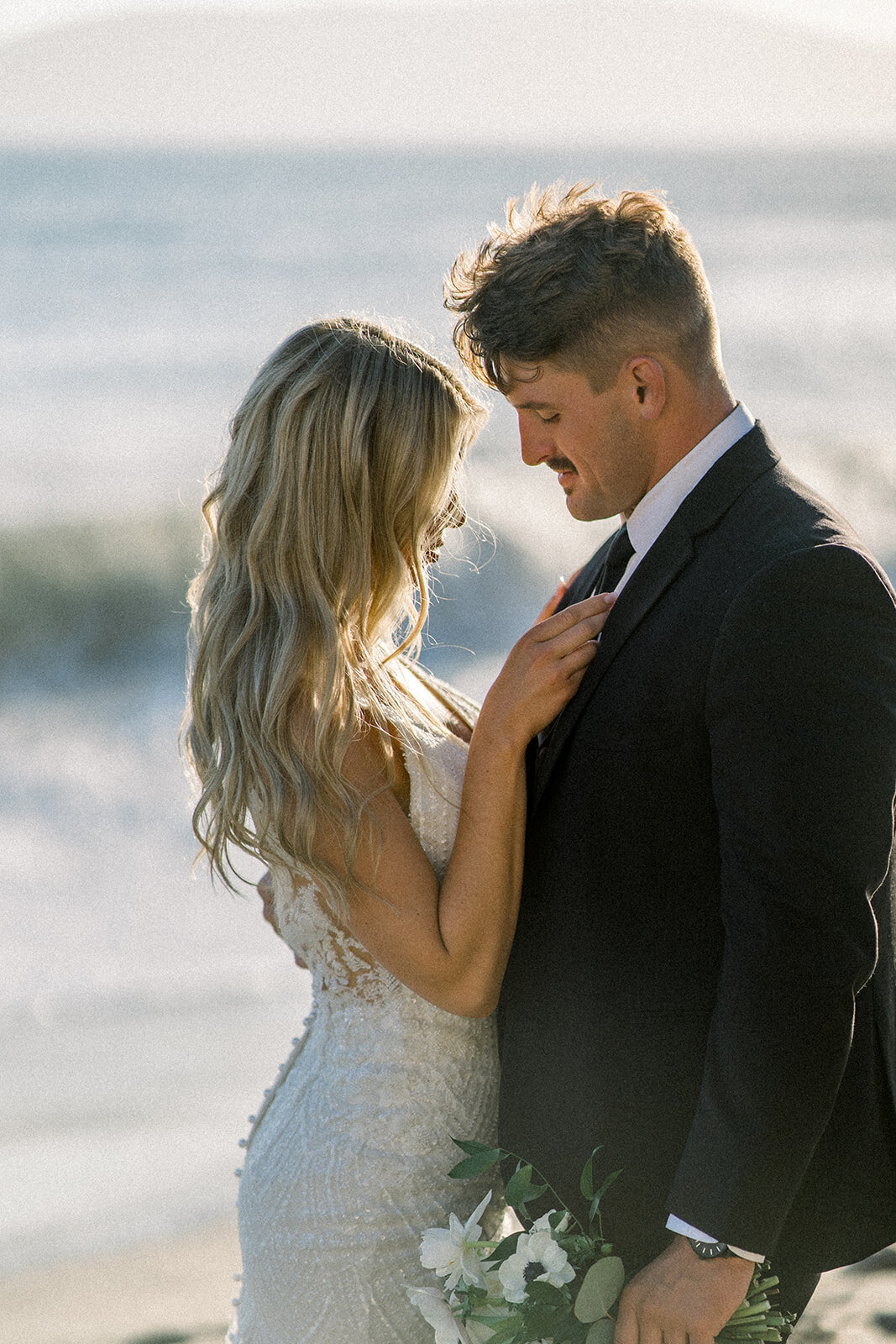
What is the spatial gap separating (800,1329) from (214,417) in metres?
16.4

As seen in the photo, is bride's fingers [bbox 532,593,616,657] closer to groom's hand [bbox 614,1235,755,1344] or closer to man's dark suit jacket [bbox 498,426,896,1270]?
man's dark suit jacket [bbox 498,426,896,1270]

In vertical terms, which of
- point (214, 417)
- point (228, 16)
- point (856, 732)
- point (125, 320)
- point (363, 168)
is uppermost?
point (228, 16)

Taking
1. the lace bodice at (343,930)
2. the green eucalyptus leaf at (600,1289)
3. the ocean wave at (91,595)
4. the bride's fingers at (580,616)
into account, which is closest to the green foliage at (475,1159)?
the green eucalyptus leaf at (600,1289)

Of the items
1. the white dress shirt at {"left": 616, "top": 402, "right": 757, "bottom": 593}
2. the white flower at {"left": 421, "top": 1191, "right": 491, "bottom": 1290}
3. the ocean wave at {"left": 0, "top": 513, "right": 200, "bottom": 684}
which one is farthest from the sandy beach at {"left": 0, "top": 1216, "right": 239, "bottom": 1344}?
the ocean wave at {"left": 0, "top": 513, "right": 200, "bottom": 684}

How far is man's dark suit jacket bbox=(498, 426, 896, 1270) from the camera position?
1893 millimetres

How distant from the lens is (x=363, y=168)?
37438 millimetres

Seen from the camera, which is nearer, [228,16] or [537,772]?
[537,772]

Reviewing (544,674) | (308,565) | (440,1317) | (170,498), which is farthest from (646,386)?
(170,498)

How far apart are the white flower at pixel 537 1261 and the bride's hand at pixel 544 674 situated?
0.79 meters

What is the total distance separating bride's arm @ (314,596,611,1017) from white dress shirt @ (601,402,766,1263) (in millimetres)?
171

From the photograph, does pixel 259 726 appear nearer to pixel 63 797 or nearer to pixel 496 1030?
pixel 496 1030

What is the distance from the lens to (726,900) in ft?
6.53

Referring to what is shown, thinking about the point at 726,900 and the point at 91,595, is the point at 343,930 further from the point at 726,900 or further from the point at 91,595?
the point at 91,595

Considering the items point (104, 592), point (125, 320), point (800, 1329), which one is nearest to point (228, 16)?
point (125, 320)
